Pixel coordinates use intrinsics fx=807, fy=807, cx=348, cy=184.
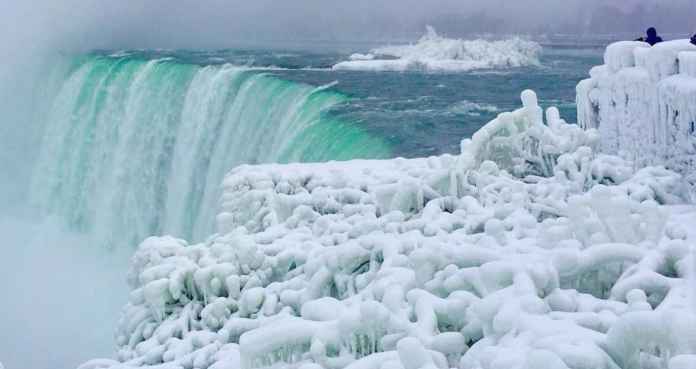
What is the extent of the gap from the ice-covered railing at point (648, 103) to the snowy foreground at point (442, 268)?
157 mm

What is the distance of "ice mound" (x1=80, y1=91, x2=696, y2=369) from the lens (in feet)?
11.7

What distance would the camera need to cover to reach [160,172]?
19141 millimetres

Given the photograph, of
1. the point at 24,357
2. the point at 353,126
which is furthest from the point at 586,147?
the point at 24,357

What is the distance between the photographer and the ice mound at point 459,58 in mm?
38062

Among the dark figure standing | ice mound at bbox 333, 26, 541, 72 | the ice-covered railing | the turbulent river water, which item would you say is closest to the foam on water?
the turbulent river water

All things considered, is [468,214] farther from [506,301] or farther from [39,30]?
[39,30]

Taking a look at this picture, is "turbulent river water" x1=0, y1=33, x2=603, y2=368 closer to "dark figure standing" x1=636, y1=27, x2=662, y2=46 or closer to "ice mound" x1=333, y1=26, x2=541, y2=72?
"dark figure standing" x1=636, y1=27, x2=662, y2=46

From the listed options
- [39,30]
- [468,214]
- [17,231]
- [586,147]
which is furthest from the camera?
[39,30]

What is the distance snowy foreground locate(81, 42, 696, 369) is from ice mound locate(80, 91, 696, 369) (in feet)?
0.04

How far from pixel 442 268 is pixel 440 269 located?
0.01 meters

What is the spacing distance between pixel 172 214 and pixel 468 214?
12575mm

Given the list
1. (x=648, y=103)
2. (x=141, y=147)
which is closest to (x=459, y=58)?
(x=141, y=147)

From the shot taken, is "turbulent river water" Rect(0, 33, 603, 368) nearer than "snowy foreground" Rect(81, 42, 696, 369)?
No

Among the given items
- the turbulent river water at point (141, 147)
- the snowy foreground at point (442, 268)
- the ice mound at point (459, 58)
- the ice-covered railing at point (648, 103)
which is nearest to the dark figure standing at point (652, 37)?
the ice-covered railing at point (648, 103)
